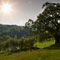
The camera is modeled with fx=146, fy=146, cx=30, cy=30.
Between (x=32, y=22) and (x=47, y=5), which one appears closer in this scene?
(x=47, y=5)

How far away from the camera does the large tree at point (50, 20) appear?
62.1 metres

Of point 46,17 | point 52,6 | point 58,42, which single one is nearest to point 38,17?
point 46,17

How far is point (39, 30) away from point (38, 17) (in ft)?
18.7

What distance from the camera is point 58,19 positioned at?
6266 cm

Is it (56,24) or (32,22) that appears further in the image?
(32,22)

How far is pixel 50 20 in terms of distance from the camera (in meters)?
62.7

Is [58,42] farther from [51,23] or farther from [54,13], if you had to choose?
[54,13]

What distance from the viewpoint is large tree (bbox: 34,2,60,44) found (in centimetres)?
6212

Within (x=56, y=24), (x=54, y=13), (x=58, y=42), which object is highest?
(x=54, y=13)

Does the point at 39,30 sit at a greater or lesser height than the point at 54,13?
lesser

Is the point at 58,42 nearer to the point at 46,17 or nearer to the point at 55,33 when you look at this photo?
the point at 55,33

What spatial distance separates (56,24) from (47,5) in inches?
356

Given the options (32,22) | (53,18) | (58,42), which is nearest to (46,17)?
(53,18)

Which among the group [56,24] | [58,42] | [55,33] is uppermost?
[56,24]
